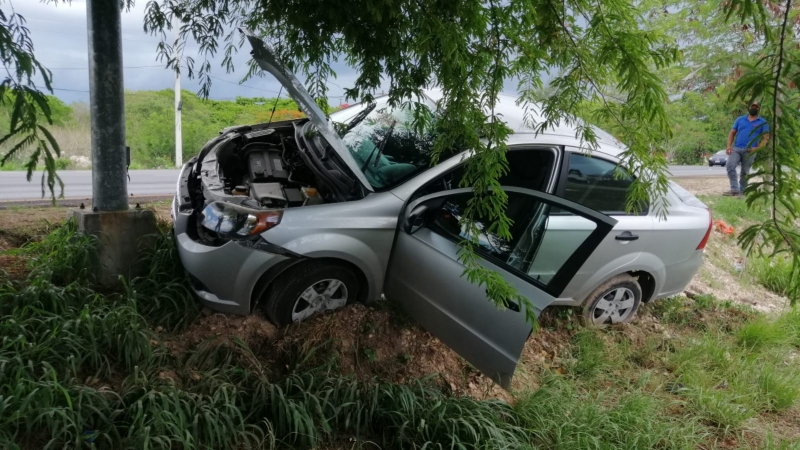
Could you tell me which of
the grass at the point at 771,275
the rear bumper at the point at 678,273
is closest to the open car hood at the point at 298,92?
the rear bumper at the point at 678,273

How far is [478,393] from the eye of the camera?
366 centimetres

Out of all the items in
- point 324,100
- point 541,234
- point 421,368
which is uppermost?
point 324,100

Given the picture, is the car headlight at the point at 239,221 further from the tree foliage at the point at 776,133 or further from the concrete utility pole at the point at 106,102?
the tree foliage at the point at 776,133

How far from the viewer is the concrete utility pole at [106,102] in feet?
11.4

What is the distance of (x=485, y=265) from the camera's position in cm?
310

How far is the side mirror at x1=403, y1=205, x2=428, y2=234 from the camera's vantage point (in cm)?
341

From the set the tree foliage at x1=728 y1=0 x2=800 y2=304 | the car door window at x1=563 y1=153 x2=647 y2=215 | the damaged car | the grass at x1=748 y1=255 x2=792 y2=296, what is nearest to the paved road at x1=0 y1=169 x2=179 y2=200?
the damaged car

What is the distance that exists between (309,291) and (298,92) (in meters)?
1.30

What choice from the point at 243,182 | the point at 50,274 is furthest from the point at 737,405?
the point at 50,274

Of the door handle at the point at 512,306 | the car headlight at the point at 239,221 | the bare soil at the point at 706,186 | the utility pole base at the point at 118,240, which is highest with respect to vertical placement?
the bare soil at the point at 706,186

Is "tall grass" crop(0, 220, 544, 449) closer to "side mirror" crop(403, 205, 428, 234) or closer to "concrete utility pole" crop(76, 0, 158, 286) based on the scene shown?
"concrete utility pole" crop(76, 0, 158, 286)

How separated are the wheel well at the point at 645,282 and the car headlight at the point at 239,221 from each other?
2974mm

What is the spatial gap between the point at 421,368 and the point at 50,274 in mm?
2545

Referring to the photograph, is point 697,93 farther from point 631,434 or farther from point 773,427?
point 631,434
